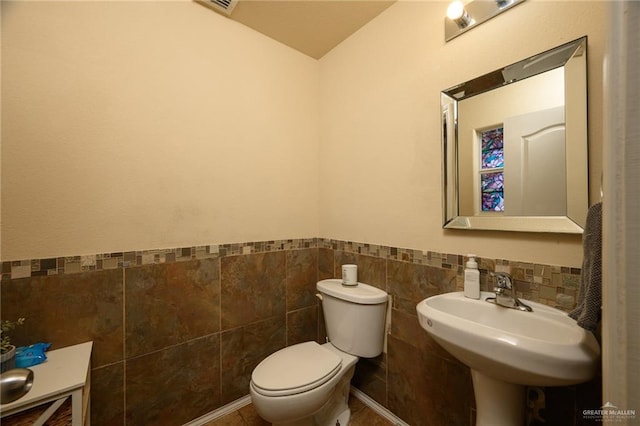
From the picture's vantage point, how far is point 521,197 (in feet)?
3.26

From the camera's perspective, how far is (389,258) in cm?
141

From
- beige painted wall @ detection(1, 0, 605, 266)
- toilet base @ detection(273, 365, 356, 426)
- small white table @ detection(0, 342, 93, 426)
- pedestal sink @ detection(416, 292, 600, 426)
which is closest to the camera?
pedestal sink @ detection(416, 292, 600, 426)

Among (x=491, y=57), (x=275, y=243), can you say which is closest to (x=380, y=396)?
(x=275, y=243)

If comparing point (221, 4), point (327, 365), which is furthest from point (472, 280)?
point (221, 4)

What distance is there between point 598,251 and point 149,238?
169 cm

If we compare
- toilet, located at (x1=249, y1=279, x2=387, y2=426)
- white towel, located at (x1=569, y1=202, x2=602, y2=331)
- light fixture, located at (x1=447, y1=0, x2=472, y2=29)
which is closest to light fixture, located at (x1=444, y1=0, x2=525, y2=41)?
light fixture, located at (x1=447, y1=0, x2=472, y2=29)

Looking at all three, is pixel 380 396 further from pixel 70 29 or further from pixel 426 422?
pixel 70 29

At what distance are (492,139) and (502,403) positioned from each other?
1.00 meters

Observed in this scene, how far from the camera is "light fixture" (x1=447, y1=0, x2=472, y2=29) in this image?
1.07m

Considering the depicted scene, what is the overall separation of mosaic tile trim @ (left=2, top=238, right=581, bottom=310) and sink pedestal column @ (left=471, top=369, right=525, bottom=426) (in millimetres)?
332

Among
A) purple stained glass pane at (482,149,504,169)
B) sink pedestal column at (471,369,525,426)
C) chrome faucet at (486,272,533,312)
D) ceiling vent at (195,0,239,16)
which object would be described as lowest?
sink pedestal column at (471,369,525,426)

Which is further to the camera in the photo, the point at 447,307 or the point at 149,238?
the point at 149,238

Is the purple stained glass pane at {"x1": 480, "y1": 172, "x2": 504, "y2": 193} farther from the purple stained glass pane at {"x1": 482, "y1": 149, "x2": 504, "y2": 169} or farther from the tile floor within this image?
the tile floor

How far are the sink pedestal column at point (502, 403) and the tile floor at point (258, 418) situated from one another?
2.32ft
